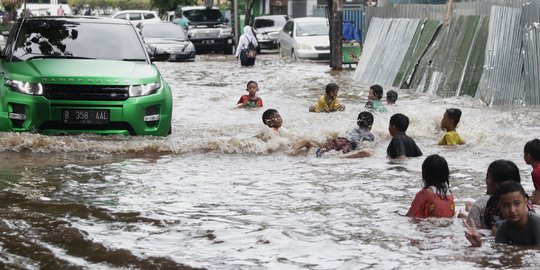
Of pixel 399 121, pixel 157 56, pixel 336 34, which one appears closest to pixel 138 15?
pixel 336 34

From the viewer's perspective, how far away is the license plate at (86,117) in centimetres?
1262

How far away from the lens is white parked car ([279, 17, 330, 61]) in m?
35.8

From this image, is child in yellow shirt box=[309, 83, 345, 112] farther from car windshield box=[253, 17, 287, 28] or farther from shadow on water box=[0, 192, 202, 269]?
car windshield box=[253, 17, 287, 28]

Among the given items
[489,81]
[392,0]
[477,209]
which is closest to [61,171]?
[477,209]

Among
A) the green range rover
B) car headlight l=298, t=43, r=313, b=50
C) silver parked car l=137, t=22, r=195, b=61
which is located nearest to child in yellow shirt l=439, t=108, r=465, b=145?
the green range rover

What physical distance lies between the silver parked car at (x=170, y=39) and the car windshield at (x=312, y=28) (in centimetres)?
383

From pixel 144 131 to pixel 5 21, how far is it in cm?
5649

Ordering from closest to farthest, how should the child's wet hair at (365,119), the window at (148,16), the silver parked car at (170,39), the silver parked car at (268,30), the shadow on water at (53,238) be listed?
1. the shadow on water at (53,238)
2. the child's wet hair at (365,119)
3. the silver parked car at (170,39)
4. the silver parked car at (268,30)
5. the window at (148,16)

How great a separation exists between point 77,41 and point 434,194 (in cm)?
708

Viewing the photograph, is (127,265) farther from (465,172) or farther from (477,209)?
(465,172)

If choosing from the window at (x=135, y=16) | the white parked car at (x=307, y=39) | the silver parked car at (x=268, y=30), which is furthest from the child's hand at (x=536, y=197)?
the window at (x=135, y=16)

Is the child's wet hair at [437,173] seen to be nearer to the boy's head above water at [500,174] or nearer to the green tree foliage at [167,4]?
the boy's head above water at [500,174]

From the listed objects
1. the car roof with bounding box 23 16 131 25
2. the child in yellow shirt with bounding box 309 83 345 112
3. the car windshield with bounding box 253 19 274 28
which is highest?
the car roof with bounding box 23 16 131 25

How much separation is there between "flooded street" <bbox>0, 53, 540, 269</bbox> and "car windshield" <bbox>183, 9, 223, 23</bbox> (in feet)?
92.1
